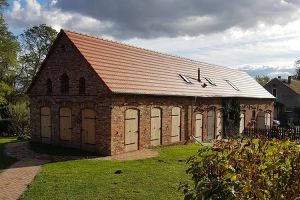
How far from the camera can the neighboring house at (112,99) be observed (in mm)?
18734

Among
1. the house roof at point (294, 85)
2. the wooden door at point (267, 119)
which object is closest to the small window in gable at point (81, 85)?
the wooden door at point (267, 119)

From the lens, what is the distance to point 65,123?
2066 centimetres

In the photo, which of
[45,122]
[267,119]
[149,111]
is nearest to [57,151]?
[45,122]

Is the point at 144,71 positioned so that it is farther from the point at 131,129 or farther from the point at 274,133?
the point at 274,133

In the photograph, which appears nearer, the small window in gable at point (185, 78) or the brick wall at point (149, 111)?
the brick wall at point (149, 111)

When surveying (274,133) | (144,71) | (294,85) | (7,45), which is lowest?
(274,133)

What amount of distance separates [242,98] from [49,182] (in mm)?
21635

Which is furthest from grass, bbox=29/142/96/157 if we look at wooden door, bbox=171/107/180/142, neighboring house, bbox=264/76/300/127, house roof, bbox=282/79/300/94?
house roof, bbox=282/79/300/94

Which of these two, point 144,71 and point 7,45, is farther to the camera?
point 7,45

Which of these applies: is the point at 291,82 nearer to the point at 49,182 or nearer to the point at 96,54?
the point at 96,54

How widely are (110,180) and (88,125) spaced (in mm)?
7008

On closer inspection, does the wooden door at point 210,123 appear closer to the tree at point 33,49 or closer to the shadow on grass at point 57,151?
the shadow on grass at point 57,151

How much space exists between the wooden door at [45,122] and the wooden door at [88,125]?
10.4 feet

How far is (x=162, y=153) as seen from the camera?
19141 mm
